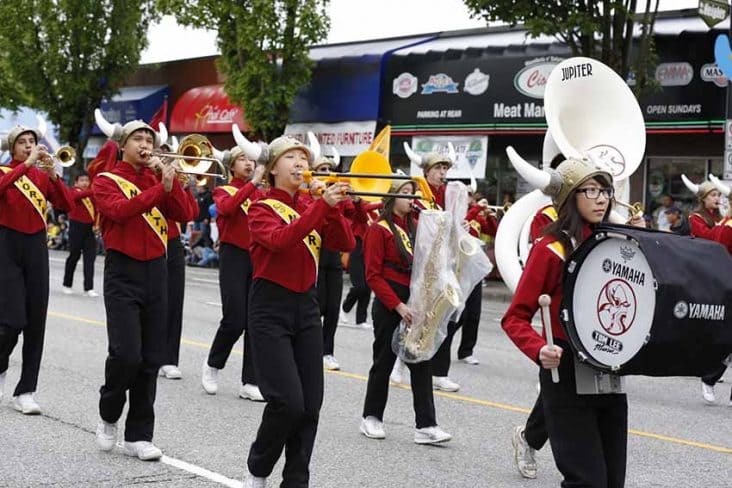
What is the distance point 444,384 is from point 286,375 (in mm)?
4695

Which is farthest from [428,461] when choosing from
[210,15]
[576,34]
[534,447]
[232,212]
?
[210,15]

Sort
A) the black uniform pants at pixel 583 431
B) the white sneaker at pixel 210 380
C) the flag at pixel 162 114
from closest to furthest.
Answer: the black uniform pants at pixel 583 431 < the white sneaker at pixel 210 380 < the flag at pixel 162 114

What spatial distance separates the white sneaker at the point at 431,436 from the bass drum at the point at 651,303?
10.5 feet

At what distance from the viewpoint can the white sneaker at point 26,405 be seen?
27.7ft

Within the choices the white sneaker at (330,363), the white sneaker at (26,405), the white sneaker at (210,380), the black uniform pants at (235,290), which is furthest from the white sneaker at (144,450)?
the white sneaker at (330,363)

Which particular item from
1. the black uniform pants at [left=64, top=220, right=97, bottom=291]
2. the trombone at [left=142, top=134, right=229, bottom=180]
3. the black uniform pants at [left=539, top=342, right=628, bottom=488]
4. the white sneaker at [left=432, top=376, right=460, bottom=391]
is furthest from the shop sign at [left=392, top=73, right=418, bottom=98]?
the black uniform pants at [left=539, top=342, right=628, bottom=488]

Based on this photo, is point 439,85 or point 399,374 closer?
point 399,374

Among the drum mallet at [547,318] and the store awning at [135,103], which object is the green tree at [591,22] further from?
the store awning at [135,103]

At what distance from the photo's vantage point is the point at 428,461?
24.5 ft

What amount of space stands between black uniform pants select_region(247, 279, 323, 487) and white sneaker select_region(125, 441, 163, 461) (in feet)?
4.53

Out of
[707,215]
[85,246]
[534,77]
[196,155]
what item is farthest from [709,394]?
[534,77]

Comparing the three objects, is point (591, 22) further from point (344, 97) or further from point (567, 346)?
point (567, 346)

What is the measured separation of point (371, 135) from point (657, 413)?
54.5 feet

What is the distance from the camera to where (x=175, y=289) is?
1002 centimetres
